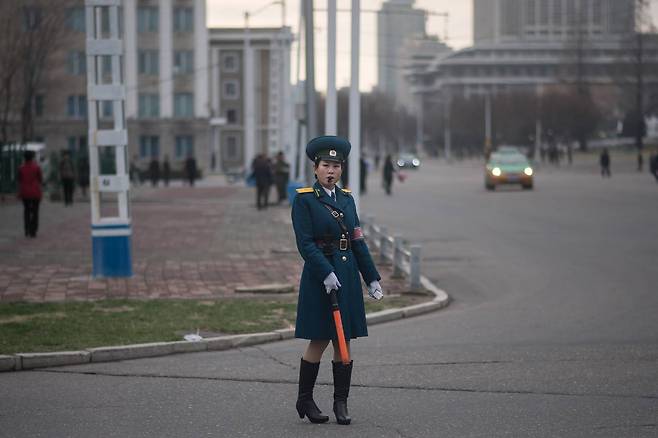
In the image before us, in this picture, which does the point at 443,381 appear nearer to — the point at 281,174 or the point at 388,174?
the point at 281,174

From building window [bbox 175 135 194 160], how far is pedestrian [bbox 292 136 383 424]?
78883 mm

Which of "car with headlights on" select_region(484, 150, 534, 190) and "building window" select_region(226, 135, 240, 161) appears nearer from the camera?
"car with headlights on" select_region(484, 150, 534, 190)

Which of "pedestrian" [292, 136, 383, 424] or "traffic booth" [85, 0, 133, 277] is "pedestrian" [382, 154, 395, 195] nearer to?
"traffic booth" [85, 0, 133, 277]

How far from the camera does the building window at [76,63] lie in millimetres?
74062

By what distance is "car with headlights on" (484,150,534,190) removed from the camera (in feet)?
159

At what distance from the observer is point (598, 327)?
39.2 feet

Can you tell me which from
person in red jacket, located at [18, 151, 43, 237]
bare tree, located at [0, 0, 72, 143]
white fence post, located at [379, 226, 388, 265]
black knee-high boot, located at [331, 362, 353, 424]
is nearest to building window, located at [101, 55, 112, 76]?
bare tree, located at [0, 0, 72, 143]

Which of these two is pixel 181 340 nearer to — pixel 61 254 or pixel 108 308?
pixel 108 308

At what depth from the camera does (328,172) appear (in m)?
7.39

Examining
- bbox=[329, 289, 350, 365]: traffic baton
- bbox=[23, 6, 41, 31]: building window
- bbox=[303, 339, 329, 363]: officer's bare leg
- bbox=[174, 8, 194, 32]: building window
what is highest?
bbox=[174, 8, 194, 32]: building window

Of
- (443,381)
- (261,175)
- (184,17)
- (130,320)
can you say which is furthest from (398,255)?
(184,17)

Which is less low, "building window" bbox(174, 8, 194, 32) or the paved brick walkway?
"building window" bbox(174, 8, 194, 32)

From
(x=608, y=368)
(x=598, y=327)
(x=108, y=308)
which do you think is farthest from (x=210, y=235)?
(x=608, y=368)

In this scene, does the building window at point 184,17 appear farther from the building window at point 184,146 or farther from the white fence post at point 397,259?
the white fence post at point 397,259
